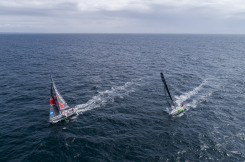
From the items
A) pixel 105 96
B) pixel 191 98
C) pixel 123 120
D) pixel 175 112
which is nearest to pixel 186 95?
pixel 191 98

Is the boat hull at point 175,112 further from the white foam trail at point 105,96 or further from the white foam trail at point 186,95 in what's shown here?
the white foam trail at point 105,96

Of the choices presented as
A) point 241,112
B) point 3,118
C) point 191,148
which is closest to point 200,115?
point 241,112

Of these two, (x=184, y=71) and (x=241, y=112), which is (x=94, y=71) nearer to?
(x=184, y=71)

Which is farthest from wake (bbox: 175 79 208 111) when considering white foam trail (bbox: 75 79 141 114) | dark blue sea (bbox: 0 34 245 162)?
white foam trail (bbox: 75 79 141 114)

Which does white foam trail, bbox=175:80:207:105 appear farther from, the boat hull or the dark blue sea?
the boat hull

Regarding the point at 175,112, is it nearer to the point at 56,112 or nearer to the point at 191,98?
the point at 191,98

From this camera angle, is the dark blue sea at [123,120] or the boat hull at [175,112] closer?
the dark blue sea at [123,120]

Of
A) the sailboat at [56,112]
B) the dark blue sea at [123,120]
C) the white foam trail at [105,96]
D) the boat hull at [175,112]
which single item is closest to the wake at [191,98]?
the dark blue sea at [123,120]

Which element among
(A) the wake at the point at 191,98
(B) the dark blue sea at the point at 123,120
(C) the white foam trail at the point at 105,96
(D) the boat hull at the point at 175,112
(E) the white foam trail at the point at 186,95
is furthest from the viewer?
(E) the white foam trail at the point at 186,95
